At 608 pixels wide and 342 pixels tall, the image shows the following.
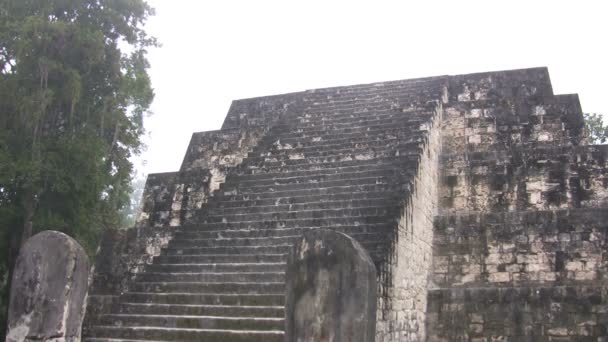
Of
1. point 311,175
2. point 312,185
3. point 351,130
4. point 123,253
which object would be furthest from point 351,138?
point 123,253

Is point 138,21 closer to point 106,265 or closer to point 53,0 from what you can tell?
point 53,0

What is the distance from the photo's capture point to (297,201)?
9648 millimetres

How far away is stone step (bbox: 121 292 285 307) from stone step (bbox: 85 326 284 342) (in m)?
0.60

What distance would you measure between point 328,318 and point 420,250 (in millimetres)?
4664

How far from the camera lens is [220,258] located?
8922 mm

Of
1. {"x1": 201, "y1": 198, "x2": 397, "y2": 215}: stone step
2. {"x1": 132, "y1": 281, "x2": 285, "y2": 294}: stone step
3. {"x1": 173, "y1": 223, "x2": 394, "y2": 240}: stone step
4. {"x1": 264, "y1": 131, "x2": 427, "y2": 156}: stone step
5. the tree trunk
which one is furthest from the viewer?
the tree trunk

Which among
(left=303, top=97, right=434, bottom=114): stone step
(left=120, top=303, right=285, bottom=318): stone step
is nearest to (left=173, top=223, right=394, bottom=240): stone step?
(left=120, top=303, right=285, bottom=318): stone step

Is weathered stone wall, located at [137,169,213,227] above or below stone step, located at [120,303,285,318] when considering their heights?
above

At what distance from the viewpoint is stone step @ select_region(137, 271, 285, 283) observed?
323 inches

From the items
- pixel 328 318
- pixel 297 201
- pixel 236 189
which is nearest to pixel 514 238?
pixel 297 201

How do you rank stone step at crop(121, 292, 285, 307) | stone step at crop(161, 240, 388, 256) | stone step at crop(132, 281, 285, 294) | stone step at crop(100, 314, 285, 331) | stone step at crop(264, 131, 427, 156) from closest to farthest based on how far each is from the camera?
stone step at crop(100, 314, 285, 331) → stone step at crop(121, 292, 285, 307) → stone step at crop(132, 281, 285, 294) → stone step at crop(161, 240, 388, 256) → stone step at crop(264, 131, 427, 156)

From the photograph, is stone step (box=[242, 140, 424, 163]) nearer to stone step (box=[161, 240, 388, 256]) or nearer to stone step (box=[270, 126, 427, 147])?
stone step (box=[270, 126, 427, 147])

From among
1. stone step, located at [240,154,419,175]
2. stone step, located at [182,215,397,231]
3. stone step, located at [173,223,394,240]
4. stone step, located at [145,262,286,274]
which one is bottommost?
stone step, located at [145,262,286,274]

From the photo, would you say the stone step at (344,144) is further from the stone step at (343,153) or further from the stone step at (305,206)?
the stone step at (305,206)
